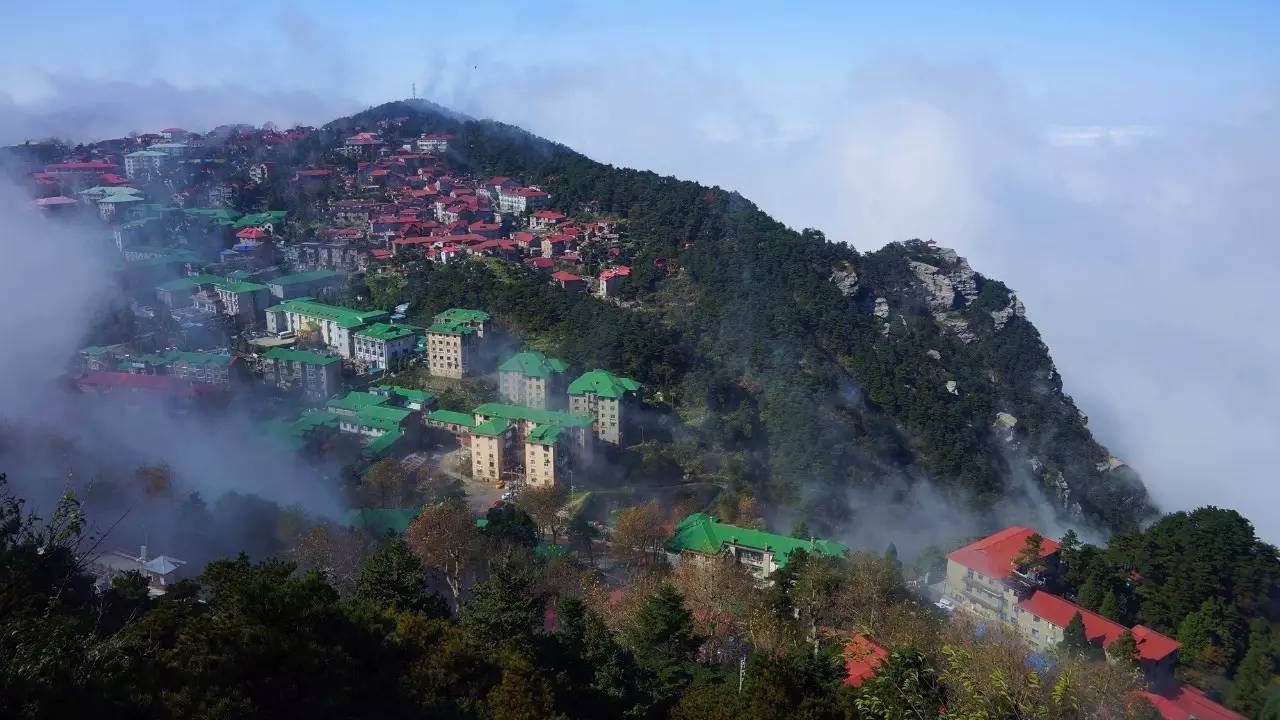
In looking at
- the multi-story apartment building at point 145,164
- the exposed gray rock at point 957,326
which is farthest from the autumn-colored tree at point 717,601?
the multi-story apartment building at point 145,164

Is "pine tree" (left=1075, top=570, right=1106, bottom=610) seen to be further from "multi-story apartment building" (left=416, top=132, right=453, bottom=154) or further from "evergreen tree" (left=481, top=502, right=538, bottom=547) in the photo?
"multi-story apartment building" (left=416, top=132, right=453, bottom=154)

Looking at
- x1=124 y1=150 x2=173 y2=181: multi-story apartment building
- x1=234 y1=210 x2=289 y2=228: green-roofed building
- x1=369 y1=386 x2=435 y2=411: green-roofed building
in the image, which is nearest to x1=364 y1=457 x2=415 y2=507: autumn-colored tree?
x1=369 y1=386 x2=435 y2=411: green-roofed building

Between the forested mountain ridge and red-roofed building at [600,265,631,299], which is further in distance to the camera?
red-roofed building at [600,265,631,299]

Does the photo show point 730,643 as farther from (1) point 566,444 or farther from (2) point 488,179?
(2) point 488,179

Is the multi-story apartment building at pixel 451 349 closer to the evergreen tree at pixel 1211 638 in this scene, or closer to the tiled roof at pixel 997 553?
the tiled roof at pixel 997 553

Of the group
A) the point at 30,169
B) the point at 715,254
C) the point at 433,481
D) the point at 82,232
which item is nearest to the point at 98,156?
the point at 30,169

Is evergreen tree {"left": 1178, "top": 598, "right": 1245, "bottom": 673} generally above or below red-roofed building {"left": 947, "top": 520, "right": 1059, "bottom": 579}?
below

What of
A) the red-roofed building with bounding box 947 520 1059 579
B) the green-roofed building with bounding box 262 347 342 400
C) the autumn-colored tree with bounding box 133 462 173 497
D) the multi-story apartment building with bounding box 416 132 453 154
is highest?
the multi-story apartment building with bounding box 416 132 453 154
